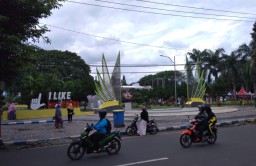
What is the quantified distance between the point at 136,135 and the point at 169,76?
114 meters

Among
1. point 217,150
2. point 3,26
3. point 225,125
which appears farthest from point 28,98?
point 217,150

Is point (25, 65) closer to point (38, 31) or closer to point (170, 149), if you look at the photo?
point (38, 31)

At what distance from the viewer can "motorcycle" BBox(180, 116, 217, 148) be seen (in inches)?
468

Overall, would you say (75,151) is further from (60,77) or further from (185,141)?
(60,77)

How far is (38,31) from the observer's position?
44.4 feet

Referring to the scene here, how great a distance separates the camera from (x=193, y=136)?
1211 cm

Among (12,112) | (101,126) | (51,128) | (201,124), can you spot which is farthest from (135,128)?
(12,112)

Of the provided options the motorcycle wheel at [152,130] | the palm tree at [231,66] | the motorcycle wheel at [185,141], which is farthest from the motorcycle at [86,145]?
the palm tree at [231,66]

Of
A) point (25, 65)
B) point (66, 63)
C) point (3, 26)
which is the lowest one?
point (25, 65)

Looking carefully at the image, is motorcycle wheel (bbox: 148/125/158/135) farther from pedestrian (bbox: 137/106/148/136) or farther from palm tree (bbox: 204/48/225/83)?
palm tree (bbox: 204/48/225/83)

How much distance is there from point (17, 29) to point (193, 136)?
26.3 ft

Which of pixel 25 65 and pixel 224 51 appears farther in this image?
pixel 224 51

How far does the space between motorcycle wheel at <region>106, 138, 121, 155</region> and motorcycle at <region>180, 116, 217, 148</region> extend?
240 cm

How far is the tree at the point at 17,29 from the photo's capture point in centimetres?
1195
